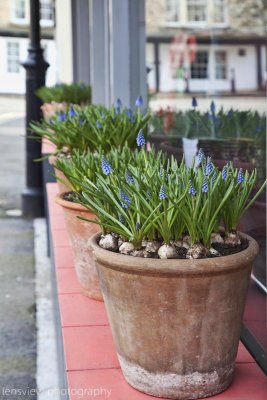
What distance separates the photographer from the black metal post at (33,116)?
736cm

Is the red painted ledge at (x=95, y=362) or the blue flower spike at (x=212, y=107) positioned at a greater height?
the blue flower spike at (x=212, y=107)

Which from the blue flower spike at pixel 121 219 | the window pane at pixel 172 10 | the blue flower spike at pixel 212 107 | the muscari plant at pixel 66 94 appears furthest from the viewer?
the muscari plant at pixel 66 94

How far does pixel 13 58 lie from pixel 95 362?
28818mm

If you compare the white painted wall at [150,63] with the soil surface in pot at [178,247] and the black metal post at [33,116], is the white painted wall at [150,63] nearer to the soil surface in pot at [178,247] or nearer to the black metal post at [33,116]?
the black metal post at [33,116]

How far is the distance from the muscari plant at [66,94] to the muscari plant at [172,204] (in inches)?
196

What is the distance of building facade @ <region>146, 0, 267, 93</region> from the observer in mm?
2703

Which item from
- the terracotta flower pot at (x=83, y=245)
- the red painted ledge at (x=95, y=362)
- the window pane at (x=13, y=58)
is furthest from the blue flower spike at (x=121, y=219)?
the window pane at (x=13, y=58)

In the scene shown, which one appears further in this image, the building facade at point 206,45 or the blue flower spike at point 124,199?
the building facade at point 206,45

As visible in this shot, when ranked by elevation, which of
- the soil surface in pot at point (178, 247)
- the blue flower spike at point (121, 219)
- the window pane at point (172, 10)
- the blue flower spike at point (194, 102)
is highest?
the window pane at point (172, 10)

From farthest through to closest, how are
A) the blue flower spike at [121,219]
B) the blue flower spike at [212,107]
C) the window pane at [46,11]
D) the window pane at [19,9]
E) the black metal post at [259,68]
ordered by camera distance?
the window pane at [19,9]
the window pane at [46,11]
the blue flower spike at [212,107]
the black metal post at [259,68]
the blue flower spike at [121,219]

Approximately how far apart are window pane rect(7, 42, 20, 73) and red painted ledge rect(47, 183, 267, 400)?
90.9 ft

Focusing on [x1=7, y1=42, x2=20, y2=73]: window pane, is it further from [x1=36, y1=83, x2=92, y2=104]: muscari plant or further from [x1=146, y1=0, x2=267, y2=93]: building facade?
[x1=146, y1=0, x2=267, y2=93]: building facade

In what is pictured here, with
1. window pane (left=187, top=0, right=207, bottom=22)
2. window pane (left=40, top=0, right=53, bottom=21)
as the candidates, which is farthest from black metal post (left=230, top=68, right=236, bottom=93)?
window pane (left=40, top=0, right=53, bottom=21)

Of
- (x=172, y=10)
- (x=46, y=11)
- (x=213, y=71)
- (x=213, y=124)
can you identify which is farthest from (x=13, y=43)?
(x=213, y=124)
